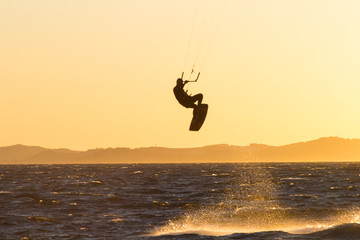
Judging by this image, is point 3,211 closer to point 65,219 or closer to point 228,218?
point 65,219

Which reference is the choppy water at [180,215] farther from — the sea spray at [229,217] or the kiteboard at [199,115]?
the kiteboard at [199,115]

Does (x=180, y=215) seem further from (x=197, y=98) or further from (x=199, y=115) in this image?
(x=197, y=98)

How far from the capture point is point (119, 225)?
33.1 meters

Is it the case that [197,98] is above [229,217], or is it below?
above

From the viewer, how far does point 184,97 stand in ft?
74.5

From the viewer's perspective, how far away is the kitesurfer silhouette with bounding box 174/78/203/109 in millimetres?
22656

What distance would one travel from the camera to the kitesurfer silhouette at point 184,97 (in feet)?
74.3

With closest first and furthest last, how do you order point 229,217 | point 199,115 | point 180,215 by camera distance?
point 199,115, point 229,217, point 180,215

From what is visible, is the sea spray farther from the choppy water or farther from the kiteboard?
the kiteboard

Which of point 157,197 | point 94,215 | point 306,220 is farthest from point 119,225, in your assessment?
point 157,197

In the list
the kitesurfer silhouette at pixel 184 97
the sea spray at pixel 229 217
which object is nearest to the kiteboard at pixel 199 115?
the kitesurfer silhouette at pixel 184 97

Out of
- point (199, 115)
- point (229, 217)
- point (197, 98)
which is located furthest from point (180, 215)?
point (197, 98)

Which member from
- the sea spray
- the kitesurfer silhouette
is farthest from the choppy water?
the kitesurfer silhouette

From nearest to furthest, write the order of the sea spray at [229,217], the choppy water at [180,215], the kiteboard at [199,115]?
the kiteboard at [199,115]
the choppy water at [180,215]
the sea spray at [229,217]
